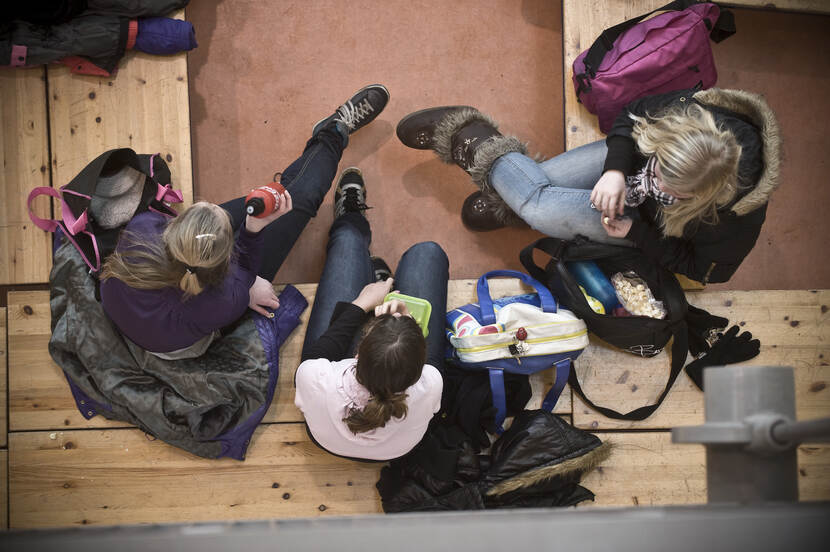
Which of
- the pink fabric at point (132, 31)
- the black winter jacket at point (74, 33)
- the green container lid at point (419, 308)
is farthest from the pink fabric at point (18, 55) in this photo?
the green container lid at point (419, 308)

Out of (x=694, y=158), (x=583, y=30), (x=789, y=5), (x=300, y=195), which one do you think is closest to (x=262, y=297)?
(x=300, y=195)

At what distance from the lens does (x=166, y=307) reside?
1.89 metres

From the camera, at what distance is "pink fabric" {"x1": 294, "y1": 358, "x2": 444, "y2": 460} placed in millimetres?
1800

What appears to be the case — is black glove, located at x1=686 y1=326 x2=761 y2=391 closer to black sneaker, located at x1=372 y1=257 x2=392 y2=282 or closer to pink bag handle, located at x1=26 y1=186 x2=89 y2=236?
black sneaker, located at x1=372 y1=257 x2=392 y2=282

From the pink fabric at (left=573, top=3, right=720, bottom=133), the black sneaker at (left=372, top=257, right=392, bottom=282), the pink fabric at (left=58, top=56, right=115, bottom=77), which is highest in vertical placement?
the pink fabric at (left=573, top=3, right=720, bottom=133)

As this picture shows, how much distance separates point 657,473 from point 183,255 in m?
1.96

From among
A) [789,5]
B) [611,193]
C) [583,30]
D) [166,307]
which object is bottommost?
[166,307]

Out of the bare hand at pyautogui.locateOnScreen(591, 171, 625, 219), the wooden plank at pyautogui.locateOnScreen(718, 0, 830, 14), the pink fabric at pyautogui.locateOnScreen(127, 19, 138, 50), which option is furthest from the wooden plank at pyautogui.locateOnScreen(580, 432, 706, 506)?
the pink fabric at pyautogui.locateOnScreen(127, 19, 138, 50)

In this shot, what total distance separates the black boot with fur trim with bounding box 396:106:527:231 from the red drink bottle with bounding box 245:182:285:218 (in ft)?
2.71

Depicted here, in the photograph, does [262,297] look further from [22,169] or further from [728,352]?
[728,352]

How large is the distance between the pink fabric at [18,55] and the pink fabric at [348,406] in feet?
5.60

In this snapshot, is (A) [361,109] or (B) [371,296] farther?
(A) [361,109]

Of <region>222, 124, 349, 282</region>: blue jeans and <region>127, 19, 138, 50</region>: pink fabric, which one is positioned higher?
<region>127, 19, 138, 50</region>: pink fabric

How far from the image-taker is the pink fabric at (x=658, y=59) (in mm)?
2291
